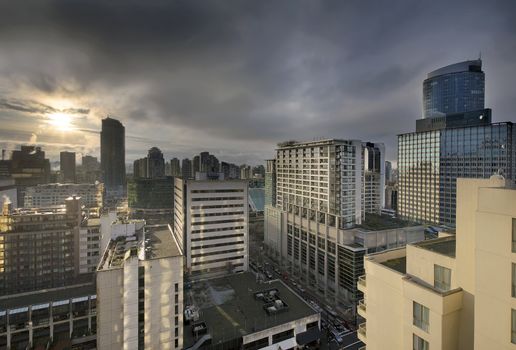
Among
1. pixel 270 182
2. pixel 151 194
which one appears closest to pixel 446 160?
pixel 270 182

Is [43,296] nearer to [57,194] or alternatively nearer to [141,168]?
[57,194]

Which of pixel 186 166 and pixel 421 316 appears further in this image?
pixel 186 166

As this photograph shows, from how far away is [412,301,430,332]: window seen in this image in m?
12.9

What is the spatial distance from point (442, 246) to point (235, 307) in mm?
35667

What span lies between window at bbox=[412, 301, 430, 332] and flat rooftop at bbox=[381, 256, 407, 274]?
3.06m

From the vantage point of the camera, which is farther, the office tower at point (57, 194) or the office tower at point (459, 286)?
the office tower at point (57, 194)

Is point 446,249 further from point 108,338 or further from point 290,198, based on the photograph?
point 290,198

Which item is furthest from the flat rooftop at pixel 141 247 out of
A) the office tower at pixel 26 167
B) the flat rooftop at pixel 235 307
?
the office tower at pixel 26 167

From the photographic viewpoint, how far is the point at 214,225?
195 feet

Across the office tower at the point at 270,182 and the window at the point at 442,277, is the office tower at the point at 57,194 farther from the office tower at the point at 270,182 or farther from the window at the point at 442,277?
the window at the point at 442,277

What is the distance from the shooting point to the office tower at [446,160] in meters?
81.9

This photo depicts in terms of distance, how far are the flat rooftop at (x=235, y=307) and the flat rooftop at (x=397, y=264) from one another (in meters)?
26.5

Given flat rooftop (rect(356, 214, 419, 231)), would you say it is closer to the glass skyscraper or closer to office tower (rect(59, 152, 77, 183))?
the glass skyscraper

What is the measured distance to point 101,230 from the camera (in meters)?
59.8
